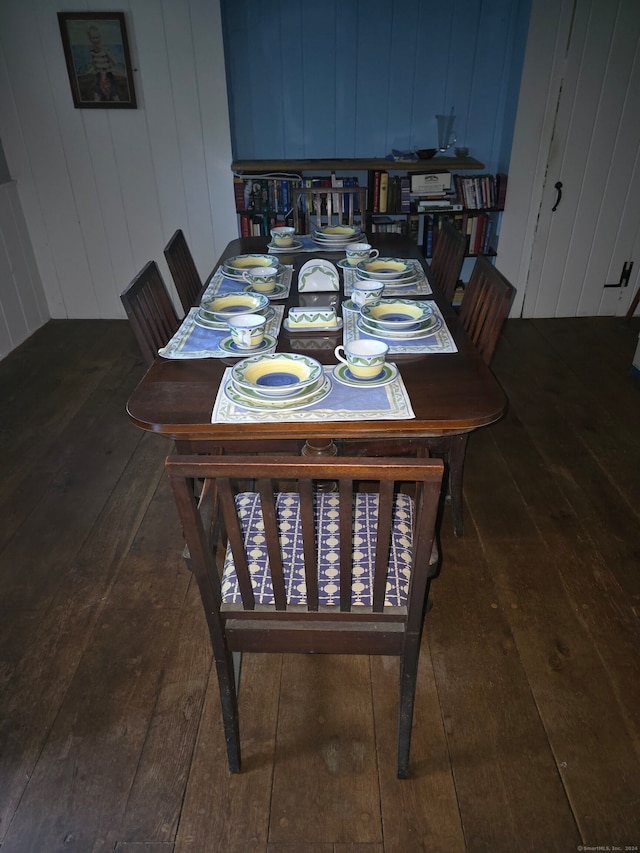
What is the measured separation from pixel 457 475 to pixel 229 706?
1057mm

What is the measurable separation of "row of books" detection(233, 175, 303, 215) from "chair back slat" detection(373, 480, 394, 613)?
2.92 metres

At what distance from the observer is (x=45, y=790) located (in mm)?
1295

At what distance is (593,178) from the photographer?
11.3ft

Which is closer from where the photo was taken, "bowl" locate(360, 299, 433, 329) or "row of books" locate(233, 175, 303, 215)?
"bowl" locate(360, 299, 433, 329)

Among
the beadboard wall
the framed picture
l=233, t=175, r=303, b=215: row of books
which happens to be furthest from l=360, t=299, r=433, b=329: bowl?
the framed picture

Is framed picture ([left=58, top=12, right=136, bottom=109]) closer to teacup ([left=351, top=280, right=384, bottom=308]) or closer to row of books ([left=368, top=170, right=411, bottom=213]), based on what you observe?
row of books ([left=368, top=170, right=411, bottom=213])

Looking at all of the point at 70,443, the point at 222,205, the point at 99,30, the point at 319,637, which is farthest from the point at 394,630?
the point at 99,30

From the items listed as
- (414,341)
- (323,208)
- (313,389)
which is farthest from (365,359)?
(323,208)

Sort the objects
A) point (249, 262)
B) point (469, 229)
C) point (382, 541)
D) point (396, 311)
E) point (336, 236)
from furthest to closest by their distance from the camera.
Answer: point (469, 229), point (336, 236), point (249, 262), point (396, 311), point (382, 541)

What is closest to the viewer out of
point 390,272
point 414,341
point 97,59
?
point 414,341

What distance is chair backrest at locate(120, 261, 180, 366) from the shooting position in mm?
1686

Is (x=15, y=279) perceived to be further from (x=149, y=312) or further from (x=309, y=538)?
(x=309, y=538)

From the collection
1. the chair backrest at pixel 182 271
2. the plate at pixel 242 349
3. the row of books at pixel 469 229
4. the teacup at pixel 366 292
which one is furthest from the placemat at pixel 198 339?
the row of books at pixel 469 229

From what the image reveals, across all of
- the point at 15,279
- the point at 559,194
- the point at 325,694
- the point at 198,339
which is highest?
the point at 559,194
